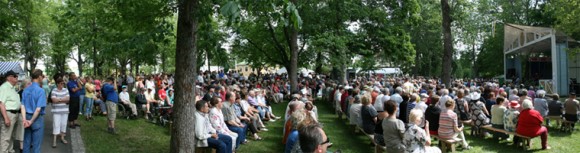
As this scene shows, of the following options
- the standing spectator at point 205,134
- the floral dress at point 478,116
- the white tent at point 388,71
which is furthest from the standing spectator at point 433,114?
the white tent at point 388,71

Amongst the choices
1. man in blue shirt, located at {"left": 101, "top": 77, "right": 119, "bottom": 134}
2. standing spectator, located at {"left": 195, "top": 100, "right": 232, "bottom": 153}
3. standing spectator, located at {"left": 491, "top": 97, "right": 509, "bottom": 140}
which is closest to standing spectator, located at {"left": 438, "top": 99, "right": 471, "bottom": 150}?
standing spectator, located at {"left": 491, "top": 97, "right": 509, "bottom": 140}

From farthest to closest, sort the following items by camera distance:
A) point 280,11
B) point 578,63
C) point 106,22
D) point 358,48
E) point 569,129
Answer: point 578,63
point 358,48
point 569,129
point 106,22
point 280,11

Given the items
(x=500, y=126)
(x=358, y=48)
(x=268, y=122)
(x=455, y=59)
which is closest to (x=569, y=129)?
(x=500, y=126)

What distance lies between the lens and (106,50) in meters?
6.48

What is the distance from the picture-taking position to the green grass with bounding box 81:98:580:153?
345 inches

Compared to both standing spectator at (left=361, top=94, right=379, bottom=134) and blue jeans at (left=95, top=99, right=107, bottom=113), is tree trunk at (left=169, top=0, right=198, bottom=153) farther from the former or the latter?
blue jeans at (left=95, top=99, right=107, bottom=113)

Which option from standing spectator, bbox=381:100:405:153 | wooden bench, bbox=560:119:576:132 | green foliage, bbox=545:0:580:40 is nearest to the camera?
standing spectator, bbox=381:100:405:153

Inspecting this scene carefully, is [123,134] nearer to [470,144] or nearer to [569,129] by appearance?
[470,144]

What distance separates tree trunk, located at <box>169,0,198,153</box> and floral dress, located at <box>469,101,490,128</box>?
24.8 ft

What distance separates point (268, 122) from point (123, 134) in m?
4.95

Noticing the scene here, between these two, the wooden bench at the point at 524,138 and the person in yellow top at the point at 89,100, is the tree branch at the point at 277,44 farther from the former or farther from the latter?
the wooden bench at the point at 524,138

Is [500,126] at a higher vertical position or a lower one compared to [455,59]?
lower

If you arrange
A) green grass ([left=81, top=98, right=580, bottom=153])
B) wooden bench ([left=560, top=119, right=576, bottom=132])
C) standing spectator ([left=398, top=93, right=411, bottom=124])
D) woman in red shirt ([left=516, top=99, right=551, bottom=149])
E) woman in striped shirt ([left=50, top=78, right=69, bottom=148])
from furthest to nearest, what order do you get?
1. wooden bench ([left=560, top=119, right=576, bottom=132])
2. standing spectator ([left=398, top=93, right=411, bottom=124])
3. woman in red shirt ([left=516, top=99, right=551, bottom=149])
4. green grass ([left=81, top=98, right=580, bottom=153])
5. woman in striped shirt ([left=50, top=78, right=69, bottom=148])

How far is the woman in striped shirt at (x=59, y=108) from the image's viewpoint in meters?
8.37
